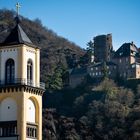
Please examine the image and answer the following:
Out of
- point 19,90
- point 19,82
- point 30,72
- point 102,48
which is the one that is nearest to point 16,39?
point 30,72

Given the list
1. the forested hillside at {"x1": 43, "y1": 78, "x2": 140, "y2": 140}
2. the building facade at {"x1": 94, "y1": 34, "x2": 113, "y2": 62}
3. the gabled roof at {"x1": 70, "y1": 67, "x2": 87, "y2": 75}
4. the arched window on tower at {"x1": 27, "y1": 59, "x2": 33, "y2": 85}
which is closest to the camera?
the arched window on tower at {"x1": 27, "y1": 59, "x2": 33, "y2": 85}

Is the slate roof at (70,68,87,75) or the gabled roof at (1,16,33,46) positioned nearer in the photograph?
the gabled roof at (1,16,33,46)

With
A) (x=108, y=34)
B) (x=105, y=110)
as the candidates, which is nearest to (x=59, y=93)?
(x=105, y=110)

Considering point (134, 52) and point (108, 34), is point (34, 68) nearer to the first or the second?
point (134, 52)

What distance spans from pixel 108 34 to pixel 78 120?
55.5m

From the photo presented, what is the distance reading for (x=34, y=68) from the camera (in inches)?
2327

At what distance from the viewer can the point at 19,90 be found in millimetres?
57594

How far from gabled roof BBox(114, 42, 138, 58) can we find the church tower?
334 ft

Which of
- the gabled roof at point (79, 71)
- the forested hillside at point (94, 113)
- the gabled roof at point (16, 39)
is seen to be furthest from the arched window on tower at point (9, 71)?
the gabled roof at point (79, 71)

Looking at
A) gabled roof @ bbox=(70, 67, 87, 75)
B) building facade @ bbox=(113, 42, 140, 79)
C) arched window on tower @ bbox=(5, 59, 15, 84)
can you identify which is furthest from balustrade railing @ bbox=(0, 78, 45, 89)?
gabled roof @ bbox=(70, 67, 87, 75)

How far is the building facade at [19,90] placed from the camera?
188ft

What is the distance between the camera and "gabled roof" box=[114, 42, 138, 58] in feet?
526

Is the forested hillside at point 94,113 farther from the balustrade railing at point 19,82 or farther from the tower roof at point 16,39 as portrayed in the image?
the balustrade railing at point 19,82

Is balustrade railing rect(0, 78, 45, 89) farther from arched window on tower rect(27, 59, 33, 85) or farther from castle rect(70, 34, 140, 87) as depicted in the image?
castle rect(70, 34, 140, 87)
